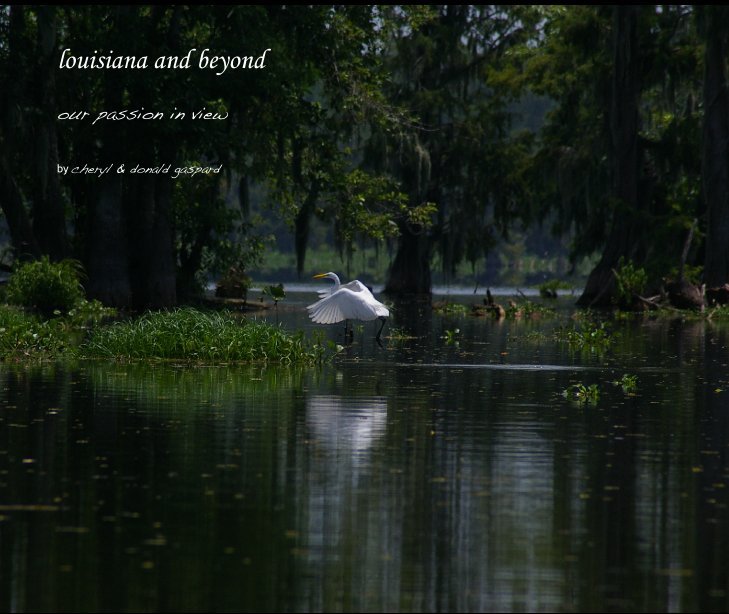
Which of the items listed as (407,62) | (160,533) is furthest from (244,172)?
(160,533)

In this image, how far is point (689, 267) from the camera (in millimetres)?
44312

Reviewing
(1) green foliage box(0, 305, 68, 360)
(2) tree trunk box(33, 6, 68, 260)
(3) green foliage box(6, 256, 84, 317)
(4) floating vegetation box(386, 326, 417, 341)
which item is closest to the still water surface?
(1) green foliage box(0, 305, 68, 360)

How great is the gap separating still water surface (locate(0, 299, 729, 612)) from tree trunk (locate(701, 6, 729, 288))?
24.8 meters

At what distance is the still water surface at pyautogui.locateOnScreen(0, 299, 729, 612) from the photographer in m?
7.47

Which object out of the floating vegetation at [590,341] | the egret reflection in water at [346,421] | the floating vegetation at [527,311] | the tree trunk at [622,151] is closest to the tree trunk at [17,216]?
the floating vegetation at [590,341]

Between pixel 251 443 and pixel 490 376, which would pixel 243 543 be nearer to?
pixel 251 443

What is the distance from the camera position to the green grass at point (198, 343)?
21344 mm

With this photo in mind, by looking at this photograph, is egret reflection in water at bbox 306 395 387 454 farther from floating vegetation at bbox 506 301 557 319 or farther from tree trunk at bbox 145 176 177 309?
floating vegetation at bbox 506 301 557 319

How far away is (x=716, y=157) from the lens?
4272 cm

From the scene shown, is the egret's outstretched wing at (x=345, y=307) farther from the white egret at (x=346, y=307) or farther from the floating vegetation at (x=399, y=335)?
the floating vegetation at (x=399, y=335)

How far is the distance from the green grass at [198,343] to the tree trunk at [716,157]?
23.2 meters

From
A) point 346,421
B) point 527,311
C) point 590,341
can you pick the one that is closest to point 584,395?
point 346,421

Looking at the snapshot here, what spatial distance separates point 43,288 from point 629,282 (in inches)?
687

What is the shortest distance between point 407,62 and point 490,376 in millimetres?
41480
